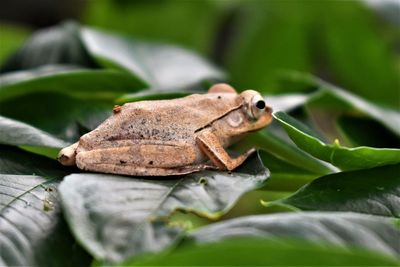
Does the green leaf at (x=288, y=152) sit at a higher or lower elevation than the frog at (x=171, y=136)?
lower

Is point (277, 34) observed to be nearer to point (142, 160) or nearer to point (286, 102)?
point (286, 102)

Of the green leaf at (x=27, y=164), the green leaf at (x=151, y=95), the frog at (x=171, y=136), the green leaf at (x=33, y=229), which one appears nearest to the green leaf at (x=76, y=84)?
the green leaf at (x=151, y=95)

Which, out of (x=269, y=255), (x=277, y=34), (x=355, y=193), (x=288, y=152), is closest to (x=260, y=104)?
(x=288, y=152)

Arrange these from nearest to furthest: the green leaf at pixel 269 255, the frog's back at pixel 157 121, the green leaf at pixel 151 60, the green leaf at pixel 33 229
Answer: the green leaf at pixel 269 255 < the green leaf at pixel 33 229 < the frog's back at pixel 157 121 < the green leaf at pixel 151 60

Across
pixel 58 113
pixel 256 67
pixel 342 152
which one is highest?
pixel 342 152

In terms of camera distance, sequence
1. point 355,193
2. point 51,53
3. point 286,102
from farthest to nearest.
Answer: point 51,53 → point 286,102 → point 355,193

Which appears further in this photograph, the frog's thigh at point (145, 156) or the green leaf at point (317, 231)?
the frog's thigh at point (145, 156)

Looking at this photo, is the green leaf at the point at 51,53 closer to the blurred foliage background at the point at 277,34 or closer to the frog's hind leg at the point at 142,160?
the blurred foliage background at the point at 277,34
